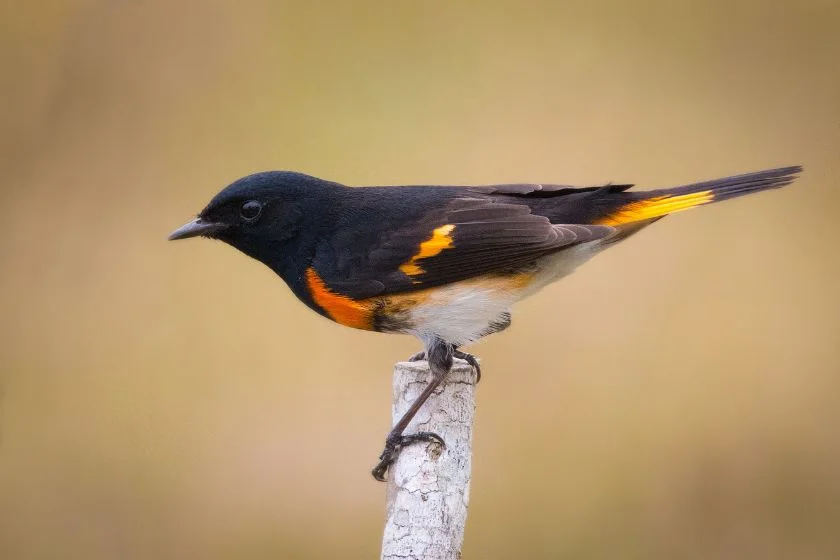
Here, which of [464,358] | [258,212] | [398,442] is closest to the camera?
[398,442]

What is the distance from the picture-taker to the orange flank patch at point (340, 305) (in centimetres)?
405

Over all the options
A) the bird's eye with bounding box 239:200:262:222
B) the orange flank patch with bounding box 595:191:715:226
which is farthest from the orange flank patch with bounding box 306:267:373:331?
the orange flank patch with bounding box 595:191:715:226

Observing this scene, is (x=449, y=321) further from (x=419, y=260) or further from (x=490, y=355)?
(x=490, y=355)

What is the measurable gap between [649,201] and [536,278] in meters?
0.53

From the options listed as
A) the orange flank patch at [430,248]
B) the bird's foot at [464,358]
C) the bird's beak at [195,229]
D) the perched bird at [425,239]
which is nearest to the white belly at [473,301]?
the perched bird at [425,239]

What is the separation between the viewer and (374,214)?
421cm

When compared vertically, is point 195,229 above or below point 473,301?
above

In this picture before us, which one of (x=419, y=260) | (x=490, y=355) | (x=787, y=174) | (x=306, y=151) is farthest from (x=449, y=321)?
(x=306, y=151)

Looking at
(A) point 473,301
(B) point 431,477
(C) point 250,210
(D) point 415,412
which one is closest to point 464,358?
(A) point 473,301

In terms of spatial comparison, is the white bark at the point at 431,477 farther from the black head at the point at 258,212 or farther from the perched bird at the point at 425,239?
the black head at the point at 258,212

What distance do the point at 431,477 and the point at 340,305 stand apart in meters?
0.76

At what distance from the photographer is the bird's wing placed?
4.03 metres

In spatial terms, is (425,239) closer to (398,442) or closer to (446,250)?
(446,250)

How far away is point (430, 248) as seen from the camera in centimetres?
406
